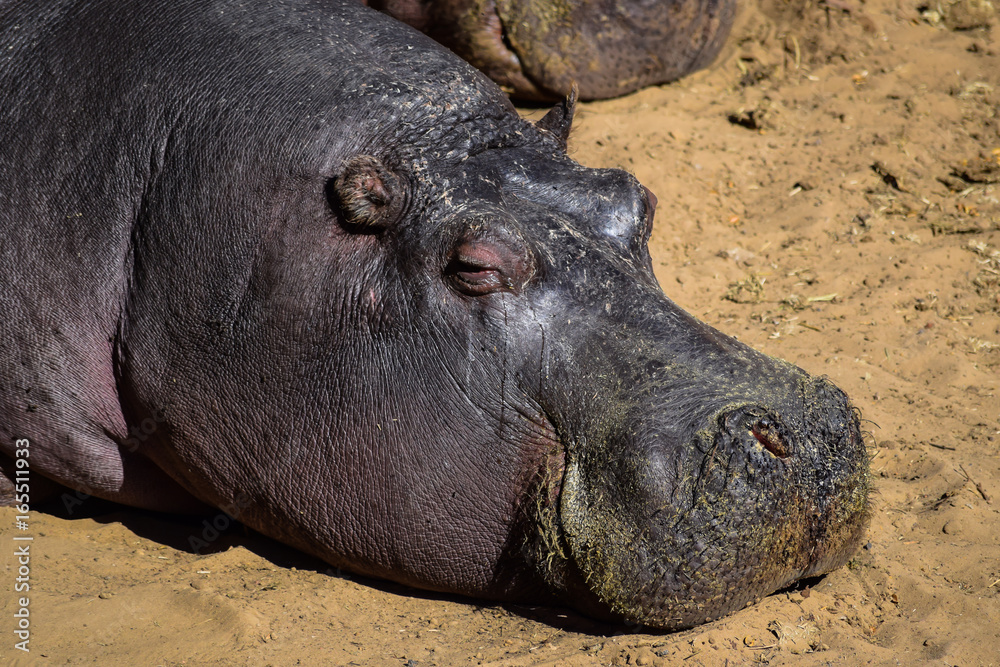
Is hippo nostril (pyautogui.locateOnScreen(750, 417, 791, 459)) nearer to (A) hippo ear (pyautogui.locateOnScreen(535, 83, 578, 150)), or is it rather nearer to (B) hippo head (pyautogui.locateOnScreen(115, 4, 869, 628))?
(B) hippo head (pyautogui.locateOnScreen(115, 4, 869, 628))

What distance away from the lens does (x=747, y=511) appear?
10.3ft

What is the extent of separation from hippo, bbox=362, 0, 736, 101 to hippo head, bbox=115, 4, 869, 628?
11.1ft

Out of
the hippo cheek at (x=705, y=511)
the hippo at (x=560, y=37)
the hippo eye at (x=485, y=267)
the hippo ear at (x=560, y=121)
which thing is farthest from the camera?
the hippo at (x=560, y=37)

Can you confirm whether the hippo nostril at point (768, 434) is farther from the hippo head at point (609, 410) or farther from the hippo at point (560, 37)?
the hippo at point (560, 37)

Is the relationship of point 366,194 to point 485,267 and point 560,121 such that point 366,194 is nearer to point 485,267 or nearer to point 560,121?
point 485,267

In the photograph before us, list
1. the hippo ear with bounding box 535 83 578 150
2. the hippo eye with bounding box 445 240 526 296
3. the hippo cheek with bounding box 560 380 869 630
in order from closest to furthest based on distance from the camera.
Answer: the hippo cheek with bounding box 560 380 869 630 → the hippo eye with bounding box 445 240 526 296 → the hippo ear with bounding box 535 83 578 150

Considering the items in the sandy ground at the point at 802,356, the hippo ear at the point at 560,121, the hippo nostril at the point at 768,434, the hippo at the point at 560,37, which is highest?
the hippo ear at the point at 560,121

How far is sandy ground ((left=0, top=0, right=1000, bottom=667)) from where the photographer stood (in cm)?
340

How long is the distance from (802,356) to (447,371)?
2.60 m

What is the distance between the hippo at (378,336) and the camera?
10.6 ft

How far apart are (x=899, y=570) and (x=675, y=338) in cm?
140

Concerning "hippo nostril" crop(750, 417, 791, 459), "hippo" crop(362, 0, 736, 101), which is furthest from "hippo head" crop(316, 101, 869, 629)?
"hippo" crop(362, 0, 736, 101)

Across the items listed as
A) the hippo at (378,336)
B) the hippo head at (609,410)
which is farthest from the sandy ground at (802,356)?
the hippo head at (609,410)

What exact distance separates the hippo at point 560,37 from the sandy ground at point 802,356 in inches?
11.9
